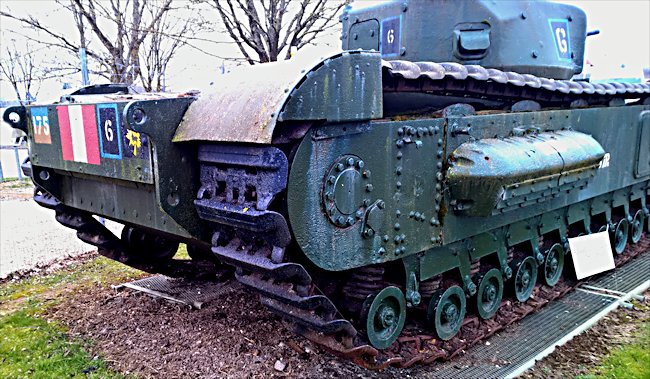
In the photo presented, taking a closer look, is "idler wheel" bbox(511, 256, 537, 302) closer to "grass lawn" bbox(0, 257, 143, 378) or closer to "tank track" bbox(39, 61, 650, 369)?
"tank track" bbox(39, 61, 650, 369)

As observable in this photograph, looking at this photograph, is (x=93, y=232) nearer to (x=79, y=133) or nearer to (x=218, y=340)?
(x=79, y=133)

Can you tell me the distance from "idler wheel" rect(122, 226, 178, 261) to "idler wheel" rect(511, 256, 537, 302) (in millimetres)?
3150

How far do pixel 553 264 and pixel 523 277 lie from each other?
68 cm

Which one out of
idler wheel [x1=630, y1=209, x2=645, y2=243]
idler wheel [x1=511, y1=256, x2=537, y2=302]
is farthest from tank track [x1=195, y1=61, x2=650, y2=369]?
idler wheel [x1=630, y1=209, x2=645, y2=243]

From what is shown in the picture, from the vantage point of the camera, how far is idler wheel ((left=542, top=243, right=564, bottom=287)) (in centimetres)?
574

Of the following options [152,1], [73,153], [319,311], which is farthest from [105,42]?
[319,311]

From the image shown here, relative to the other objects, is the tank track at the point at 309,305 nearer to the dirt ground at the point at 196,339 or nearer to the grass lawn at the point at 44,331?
the dirt ground at the point at 196,339

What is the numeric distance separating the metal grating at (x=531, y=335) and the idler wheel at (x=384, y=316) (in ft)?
1.19

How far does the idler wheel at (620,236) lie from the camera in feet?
22.3

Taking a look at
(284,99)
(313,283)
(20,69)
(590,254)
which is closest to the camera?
(284,99)

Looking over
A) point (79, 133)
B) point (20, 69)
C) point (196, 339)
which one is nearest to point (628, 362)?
point (196, 339)

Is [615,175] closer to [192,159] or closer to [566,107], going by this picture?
[566,107]

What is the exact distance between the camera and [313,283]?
3514 mm

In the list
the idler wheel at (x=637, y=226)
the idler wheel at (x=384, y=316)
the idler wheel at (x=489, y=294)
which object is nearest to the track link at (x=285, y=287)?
the idler wheel at (x=384, y=316)
